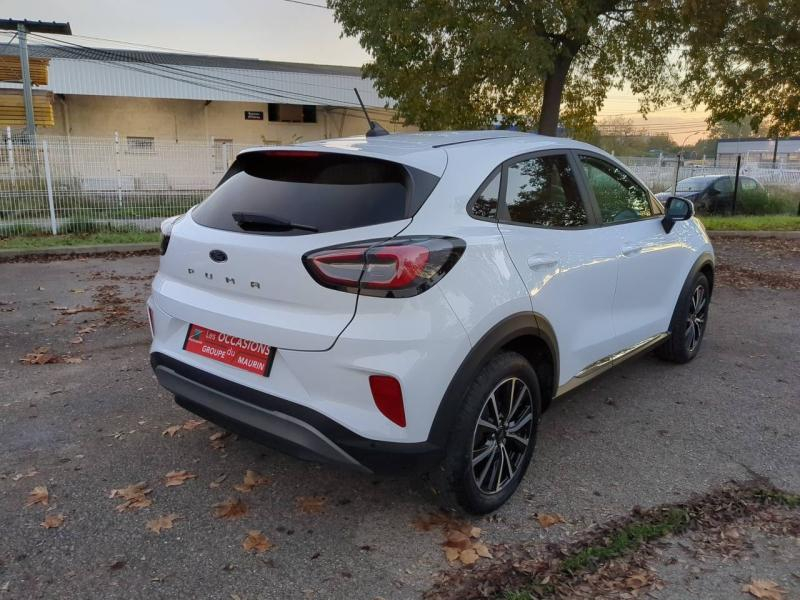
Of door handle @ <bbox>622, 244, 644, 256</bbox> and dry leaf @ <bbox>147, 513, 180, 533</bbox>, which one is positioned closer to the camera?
dry leaf @ <bbox>147, 513, 180, 533</bbox>

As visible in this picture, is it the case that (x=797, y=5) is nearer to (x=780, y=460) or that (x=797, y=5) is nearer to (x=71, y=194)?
(x=780, y=460)

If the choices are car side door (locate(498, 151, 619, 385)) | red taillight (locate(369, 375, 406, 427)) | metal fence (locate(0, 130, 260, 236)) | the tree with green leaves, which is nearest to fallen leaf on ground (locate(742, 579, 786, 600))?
car side door (locate(498, 151, 619, 385))

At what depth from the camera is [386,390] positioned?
2588 millimetres

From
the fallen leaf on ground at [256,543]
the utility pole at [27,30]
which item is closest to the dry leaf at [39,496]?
the fallen leaf on ground at [256,543]

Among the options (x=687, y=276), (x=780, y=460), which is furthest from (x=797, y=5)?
(x=780, y=460)

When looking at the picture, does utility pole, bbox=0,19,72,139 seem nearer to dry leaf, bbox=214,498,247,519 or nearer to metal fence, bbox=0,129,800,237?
metal fence, bbox=0,129,800,237

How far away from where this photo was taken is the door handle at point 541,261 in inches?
126

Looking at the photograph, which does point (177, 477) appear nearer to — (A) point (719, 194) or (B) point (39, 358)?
(B) point (39, 358)

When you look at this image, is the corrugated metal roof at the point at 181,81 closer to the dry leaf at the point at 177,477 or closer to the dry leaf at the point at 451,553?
the dry leaf at the point at 177,477

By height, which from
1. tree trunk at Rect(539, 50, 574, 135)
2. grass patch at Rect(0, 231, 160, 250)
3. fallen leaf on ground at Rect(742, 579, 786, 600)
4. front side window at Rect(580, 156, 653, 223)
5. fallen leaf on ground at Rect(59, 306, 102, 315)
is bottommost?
fallen leaf on ground at Rect(742, 579, 786, 600)

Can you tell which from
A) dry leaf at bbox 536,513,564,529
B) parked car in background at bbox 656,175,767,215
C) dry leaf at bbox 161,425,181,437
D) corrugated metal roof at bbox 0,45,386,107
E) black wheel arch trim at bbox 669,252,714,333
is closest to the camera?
dry leaf at bbox 536,513,564,529

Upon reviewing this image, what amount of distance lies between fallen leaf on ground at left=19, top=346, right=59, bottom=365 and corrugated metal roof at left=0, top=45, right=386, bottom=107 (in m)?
24.7

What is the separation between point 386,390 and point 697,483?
192 cm

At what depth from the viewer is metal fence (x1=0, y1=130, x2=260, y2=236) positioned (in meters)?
11.8
